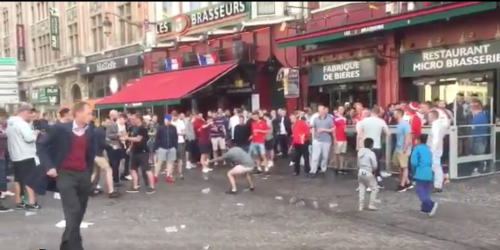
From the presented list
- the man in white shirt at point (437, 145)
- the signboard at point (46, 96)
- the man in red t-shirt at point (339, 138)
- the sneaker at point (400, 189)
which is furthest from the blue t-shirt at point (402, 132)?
the signboard at point (46, 96)

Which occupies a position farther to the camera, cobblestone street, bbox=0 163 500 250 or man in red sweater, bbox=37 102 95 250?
cobblestone street, bbox=0 163 500 250

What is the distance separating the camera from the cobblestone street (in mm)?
7398

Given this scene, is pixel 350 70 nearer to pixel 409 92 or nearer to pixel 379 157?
→ pixel 409 92

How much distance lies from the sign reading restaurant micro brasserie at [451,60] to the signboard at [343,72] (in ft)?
4.19

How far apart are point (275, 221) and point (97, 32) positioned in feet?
78.4

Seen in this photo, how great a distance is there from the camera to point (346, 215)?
934cm

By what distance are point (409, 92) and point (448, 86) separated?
54.0 inches

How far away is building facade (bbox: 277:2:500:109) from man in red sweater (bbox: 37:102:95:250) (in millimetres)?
9726

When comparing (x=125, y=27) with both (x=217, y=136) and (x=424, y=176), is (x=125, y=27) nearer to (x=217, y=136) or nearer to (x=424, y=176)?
(x=217, y=136)

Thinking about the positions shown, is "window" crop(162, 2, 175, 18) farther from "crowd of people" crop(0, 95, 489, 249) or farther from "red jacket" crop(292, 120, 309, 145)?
"red jacket" crop(292, 120, 309, 145)

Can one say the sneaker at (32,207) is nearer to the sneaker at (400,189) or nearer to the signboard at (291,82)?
the sneaker at (400,189)

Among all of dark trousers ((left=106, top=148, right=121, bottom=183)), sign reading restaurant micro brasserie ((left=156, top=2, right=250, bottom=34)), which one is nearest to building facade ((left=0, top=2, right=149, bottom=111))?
sign reading restaurant micro brasserie ((left=156, top=2, right=250, bottom=34))

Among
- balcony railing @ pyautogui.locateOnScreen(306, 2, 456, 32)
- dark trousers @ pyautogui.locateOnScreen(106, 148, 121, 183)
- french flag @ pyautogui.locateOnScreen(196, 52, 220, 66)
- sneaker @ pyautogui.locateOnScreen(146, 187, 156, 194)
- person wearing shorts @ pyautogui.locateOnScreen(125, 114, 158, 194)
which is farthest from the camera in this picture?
french flag @ pyautogui.locateOnScreen(196, 52, 220, 66)

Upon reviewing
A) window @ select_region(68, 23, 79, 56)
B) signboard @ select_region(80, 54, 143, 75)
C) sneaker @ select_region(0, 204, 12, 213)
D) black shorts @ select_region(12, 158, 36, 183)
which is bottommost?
sneaker @ select_region(0, 204, 12, 213)
